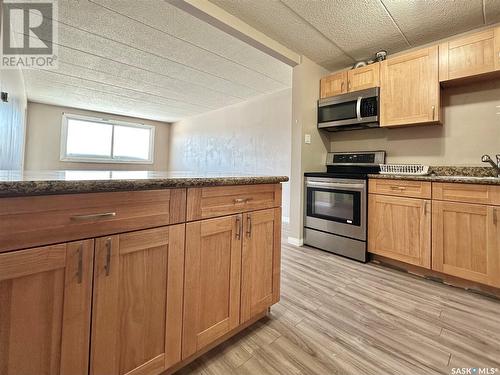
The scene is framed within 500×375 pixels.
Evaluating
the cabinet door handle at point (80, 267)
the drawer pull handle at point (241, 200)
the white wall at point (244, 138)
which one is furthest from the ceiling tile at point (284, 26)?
the cabinet door handle at point (80, 267)

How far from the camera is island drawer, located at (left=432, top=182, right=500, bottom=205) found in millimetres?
1740

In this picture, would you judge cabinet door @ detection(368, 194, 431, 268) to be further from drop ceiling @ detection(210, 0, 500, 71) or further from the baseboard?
drop ceiling @ detection(210, 0, 500, 71)

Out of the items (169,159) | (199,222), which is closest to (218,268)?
(199,222)

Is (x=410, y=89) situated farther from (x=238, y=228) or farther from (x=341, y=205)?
(x=238, y=228)

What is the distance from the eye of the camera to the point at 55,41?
271cm

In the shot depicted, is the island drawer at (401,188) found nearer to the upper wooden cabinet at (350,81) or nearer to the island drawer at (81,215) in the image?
the upper wooden cabinet at (350,81)

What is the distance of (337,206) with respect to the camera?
2.62m

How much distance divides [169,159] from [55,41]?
4689mm

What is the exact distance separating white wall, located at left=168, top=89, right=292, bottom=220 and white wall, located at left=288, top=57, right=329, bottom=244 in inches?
41.1

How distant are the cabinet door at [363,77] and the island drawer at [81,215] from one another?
8.52ft

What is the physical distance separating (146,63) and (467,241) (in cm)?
395

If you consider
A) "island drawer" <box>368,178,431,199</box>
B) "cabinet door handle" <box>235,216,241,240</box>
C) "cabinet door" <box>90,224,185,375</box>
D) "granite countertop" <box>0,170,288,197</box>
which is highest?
"island drawer" <box>368,178,431,199</box>

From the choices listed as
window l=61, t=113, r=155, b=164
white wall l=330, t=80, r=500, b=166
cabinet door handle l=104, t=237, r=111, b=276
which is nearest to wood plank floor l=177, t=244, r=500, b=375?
cabinet door handle l=104, t=237, r=111, b=276

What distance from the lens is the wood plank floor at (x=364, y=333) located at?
1128 mm
